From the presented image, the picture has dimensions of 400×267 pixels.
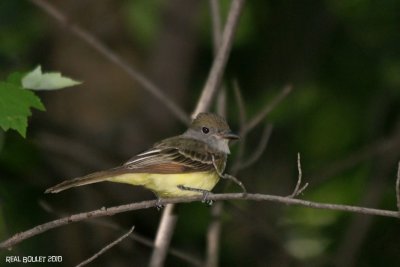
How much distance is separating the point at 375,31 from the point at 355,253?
2603 mm

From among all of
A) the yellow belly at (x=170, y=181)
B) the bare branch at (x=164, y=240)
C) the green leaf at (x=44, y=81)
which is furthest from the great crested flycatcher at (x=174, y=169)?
the green leaf at (x=44, y=81)

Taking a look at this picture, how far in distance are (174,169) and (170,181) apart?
11cm

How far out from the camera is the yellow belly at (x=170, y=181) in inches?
236

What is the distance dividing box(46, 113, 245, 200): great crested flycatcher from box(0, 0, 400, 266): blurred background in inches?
69.8

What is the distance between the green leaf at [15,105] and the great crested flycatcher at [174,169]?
25.0 inches

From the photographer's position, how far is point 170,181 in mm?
6117

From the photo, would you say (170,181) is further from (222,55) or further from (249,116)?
(249,116)

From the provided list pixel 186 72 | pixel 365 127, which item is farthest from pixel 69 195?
pixel 365 127

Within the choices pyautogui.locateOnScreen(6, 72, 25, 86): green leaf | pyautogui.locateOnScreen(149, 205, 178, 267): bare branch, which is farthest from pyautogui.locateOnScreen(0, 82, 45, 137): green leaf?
pyautogui.locateOnScreen(149, 205, 178, 267): bare branch

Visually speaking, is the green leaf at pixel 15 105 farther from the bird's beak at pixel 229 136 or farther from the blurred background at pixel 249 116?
the blurred background at pixel 249 116

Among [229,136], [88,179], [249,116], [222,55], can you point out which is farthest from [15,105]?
[249,116]

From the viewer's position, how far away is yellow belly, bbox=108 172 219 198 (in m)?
6.00

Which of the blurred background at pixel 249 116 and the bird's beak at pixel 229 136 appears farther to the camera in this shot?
the blurred background at pixel 249 116

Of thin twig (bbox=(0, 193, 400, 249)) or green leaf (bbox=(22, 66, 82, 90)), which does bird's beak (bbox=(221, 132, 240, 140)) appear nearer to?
green leaf (bbox=(22, 66, 82, 90))
